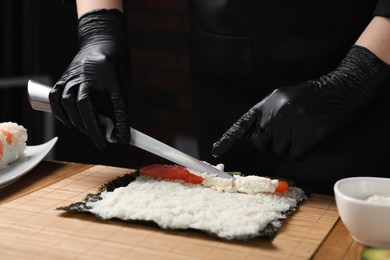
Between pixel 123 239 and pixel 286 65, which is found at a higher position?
pixel 286 65

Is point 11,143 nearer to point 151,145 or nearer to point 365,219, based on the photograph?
point 151,145

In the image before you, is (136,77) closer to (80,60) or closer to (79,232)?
(80,60)

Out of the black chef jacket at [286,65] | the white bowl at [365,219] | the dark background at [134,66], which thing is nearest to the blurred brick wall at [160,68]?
the dark background at [134,66]

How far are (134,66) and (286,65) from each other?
2.50 metres

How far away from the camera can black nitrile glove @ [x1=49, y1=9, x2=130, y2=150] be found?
1542 millimetres

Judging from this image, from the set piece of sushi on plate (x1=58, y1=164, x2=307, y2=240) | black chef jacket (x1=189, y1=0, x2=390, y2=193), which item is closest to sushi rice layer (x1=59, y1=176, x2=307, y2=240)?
piece of sushi on plate (x1=58, y1=164, x2=307, y2=240)

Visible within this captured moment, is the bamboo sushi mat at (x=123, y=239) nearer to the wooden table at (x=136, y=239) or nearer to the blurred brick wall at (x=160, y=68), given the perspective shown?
the wooden table at (x=136, y=239)

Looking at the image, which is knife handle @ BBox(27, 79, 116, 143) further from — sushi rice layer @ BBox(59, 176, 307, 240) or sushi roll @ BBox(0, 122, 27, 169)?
sushi rice layer @ BBox(59, 176, 307, 240)

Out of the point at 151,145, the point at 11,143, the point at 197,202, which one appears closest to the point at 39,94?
the point at 11,143

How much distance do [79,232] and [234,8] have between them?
723 mm

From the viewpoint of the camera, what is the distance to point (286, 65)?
1.65 metres

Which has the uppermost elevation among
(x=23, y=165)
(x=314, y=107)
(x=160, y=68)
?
Result: (x=314, y=107)

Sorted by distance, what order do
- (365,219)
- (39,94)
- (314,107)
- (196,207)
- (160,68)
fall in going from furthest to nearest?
(160,68) < (39,94) < (314,107) < (196,207) < (365,219)

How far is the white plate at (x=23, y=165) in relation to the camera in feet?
4.99
